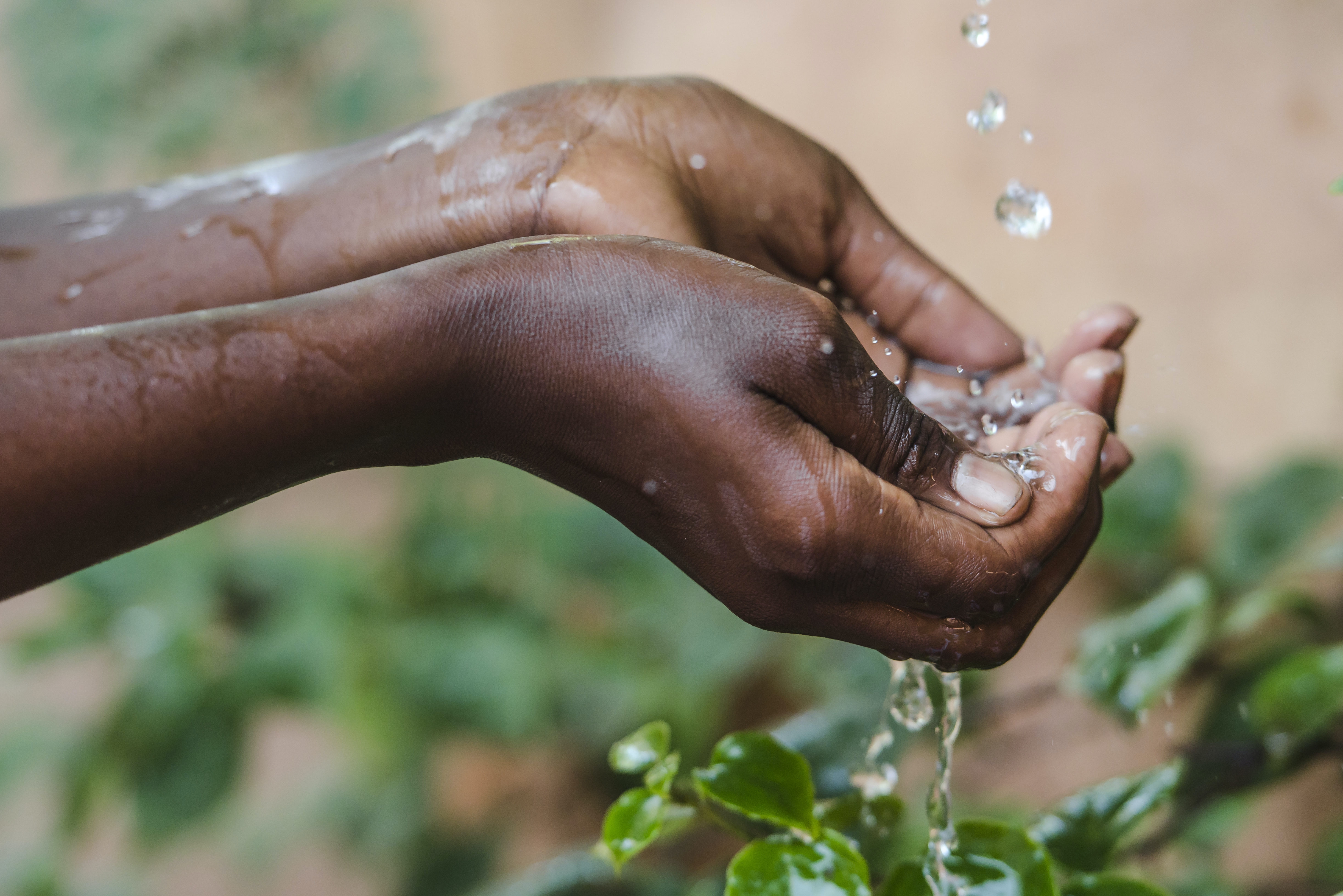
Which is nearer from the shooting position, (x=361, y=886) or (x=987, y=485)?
(x=987, y=485)

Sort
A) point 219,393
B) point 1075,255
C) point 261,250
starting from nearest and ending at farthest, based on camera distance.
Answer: point 219,393 → point 261,250 → point 1075,255

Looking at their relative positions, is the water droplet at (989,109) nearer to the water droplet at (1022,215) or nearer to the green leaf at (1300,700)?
the water droplet at (1022,215)

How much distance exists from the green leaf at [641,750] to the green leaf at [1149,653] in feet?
2.41

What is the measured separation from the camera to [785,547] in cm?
59

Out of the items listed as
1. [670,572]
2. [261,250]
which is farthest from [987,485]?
[670,572]

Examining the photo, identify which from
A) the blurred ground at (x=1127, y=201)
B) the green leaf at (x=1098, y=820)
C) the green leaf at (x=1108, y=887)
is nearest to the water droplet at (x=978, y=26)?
the blurred ground at (x=1127, y=201)

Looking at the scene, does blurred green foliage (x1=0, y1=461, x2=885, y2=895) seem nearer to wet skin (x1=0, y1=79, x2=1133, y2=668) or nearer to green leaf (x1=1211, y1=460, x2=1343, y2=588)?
green leaf (x1=1211, y1=460, x2=1343, y2=588)

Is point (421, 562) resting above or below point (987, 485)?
below

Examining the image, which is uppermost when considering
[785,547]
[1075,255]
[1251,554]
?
[785,547]

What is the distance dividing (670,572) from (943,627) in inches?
71.2

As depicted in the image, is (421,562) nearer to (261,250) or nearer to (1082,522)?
(261,250)

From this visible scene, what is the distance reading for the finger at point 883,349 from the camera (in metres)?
1.00

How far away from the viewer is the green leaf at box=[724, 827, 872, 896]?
0.61 m

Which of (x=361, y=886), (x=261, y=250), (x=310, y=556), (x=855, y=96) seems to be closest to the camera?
(x=261, y=250)
